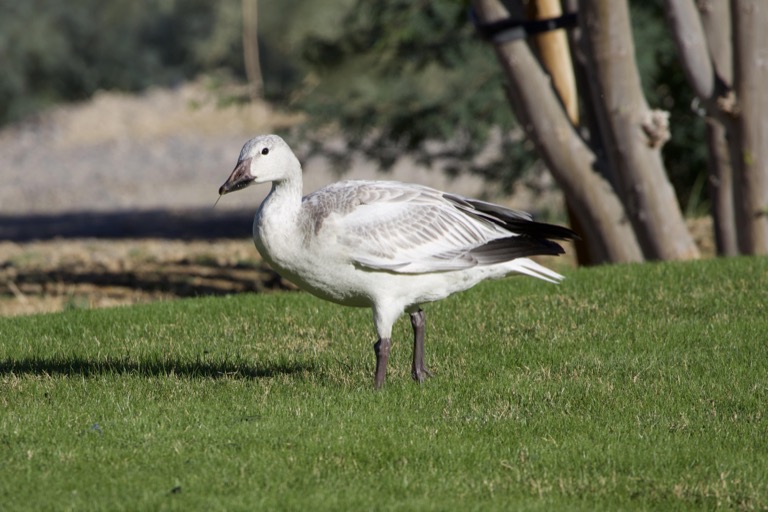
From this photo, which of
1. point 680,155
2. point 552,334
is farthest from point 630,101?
point 680,155

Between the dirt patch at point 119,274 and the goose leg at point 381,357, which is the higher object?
the goose leg at point 381,357

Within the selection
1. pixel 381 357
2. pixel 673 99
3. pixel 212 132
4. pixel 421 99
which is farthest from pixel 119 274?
pixel 212 132

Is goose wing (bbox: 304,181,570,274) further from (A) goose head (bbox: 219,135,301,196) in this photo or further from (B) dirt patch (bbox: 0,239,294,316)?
(B) dirt patch (bbox: 0,239,294,316)

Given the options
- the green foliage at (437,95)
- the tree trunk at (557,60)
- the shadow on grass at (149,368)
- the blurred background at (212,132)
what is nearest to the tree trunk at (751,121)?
the blurred background at (212,132)

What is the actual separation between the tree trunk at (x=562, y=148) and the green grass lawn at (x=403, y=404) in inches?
71.2

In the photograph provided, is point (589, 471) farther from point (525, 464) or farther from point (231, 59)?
point (231, 59)

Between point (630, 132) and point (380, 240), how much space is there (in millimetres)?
5169

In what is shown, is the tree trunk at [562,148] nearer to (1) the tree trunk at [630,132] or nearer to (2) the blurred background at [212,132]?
(1) the tree trunk at [630,132]

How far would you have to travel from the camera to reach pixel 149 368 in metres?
7.52

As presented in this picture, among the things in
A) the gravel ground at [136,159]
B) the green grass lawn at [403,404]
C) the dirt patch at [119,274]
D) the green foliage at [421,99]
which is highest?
the green foliage at [421,99]

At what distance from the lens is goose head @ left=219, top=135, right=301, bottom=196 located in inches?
253

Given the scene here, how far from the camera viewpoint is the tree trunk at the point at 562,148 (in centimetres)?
1111

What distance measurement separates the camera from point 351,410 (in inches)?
250

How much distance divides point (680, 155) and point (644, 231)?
24.3 ft
